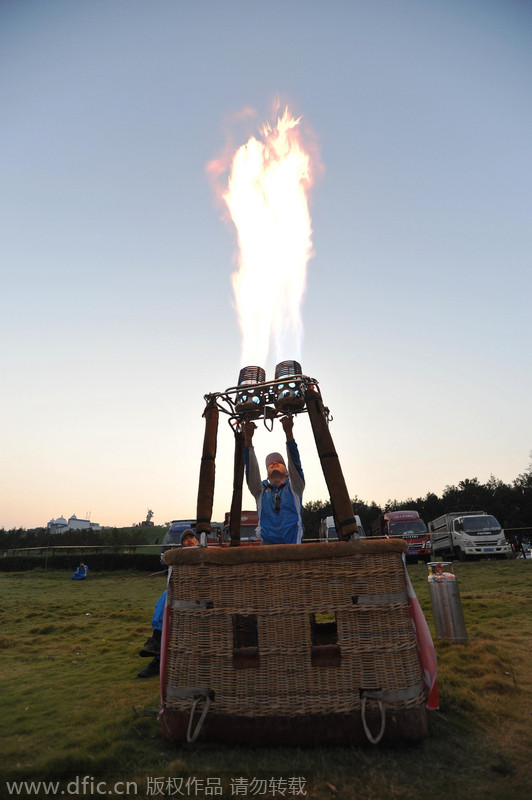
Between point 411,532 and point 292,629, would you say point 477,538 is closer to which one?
point 411,532

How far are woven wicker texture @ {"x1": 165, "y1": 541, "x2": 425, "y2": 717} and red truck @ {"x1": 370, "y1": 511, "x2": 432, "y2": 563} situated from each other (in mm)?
19603

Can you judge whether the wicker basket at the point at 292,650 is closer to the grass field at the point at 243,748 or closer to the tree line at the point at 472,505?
the grass field at the point at 243,748

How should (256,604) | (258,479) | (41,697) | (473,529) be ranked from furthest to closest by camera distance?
(473,529)
(258,479)
(41,697)
(256,604)

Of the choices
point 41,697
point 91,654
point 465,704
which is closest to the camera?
point 465,704

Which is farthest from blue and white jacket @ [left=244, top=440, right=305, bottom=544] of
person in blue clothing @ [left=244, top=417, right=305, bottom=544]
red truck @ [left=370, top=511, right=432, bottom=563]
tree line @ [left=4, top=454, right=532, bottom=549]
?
tree line @ [left=4, top=454, right=532, bottom=549]

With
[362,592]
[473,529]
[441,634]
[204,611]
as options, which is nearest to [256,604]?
[204,611]

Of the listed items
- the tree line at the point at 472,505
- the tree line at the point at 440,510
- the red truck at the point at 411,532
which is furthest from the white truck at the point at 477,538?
the tree line at the point at 472,505

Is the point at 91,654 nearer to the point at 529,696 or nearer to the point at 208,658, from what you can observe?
the point at 208,658

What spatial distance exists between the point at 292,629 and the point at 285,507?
149 cm

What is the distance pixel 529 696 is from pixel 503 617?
13.0 feet

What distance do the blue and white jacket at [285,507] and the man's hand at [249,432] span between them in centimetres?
49

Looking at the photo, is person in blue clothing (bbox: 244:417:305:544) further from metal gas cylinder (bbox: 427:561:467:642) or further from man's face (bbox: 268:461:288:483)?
metal gas cylinder (bbox: 427:561:467:642)

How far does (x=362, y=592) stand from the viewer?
3.26 meters

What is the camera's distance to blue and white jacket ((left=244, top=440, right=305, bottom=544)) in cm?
455
